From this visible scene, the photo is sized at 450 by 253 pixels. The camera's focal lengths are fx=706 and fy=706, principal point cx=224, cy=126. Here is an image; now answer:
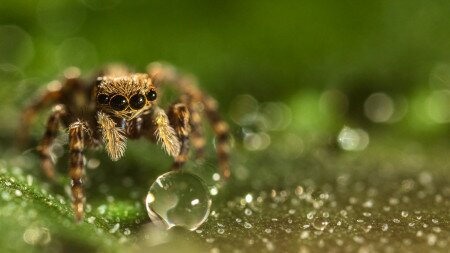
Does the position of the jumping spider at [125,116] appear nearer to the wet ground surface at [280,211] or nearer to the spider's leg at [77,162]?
the spider's leg at [77,162]

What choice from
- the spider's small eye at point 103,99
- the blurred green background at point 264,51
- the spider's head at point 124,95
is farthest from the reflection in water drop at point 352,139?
the spider's small eye at point 103,99

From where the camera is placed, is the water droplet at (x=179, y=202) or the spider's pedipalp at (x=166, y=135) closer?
the water droplet at (x=179, y=202)

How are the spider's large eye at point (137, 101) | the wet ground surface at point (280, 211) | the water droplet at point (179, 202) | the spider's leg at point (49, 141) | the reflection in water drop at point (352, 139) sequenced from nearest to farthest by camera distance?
the wet ground surface at point (280, 211) < the water droplet at point (179, 202) < the spider's leg at point (49, 141) < the spider's large eye at point (137, 101) < the reflection in water drop at point (352, 139)

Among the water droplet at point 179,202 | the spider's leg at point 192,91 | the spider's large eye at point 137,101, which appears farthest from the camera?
the spider's leg at point 192,91

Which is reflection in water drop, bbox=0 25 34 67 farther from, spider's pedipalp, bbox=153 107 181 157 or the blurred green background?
spider's pedipalp, bbox=153 107 181 157

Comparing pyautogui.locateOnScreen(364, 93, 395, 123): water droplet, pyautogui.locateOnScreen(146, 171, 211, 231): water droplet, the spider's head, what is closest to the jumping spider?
the spider's head

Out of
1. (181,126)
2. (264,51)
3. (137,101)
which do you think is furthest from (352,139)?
(137,101)

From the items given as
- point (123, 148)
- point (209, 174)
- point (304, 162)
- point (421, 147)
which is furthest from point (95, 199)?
point (421, 147)

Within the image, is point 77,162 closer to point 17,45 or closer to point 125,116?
point 125,116
